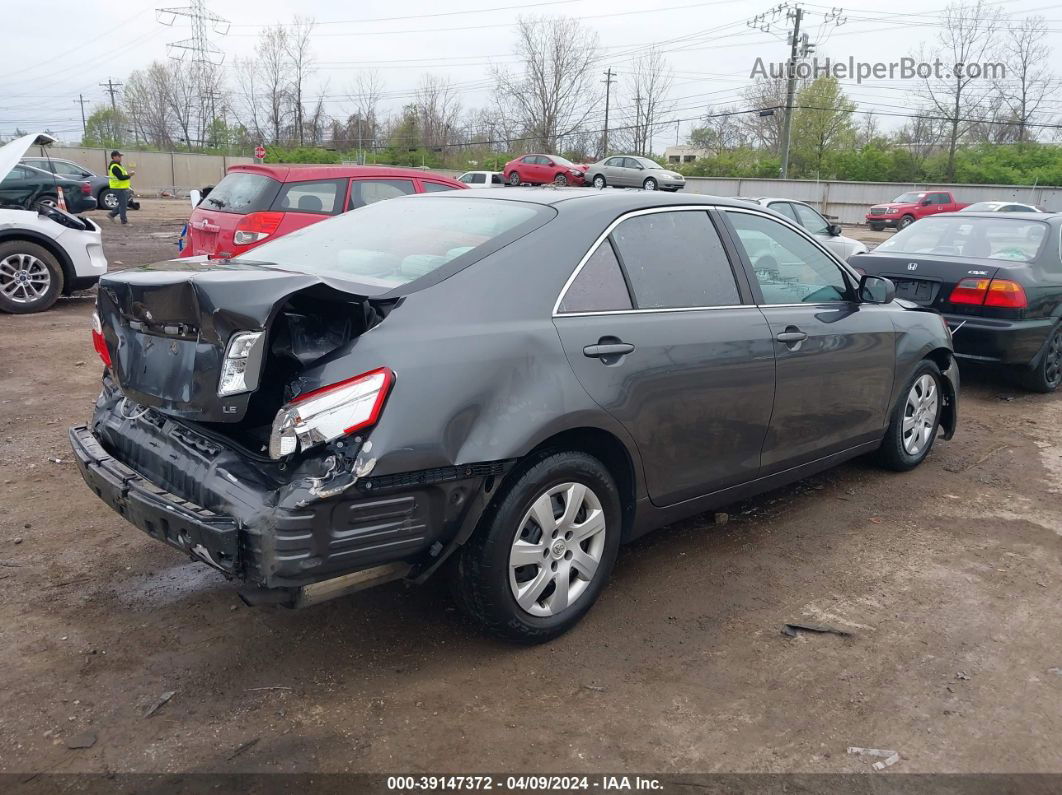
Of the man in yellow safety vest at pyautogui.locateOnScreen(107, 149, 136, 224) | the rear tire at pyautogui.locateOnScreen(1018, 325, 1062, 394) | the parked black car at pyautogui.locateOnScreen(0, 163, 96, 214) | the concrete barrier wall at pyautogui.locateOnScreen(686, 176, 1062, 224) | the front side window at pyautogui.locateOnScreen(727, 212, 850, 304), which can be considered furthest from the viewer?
the concrete barrier wall at pyautogui.locateOnScreen(686, 176, 1062, 224)

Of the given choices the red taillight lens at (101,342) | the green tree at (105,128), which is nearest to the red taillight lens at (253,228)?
the red taillight lens at (101,342)

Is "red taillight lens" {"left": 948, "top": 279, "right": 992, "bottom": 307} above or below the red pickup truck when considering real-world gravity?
below

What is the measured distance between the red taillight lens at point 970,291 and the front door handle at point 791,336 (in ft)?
12.3

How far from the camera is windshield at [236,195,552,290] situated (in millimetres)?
3223

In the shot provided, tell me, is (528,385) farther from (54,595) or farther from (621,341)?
(54,595)

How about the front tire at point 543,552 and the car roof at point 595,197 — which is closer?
the front tire at point 543,552

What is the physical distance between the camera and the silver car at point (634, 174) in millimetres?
33344

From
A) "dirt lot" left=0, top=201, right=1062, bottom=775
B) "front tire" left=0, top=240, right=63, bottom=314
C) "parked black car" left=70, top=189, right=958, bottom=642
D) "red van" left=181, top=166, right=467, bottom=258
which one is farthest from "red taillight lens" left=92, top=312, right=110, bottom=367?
"front tire" left=0, top=240, right=63, bottom=314

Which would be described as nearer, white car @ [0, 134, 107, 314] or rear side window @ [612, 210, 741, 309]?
rear side window @ [612, 210, 741, 309]

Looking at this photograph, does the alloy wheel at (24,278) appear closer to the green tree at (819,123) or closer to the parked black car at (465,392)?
the parked black car at (465,392)

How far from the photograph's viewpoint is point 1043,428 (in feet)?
21.6

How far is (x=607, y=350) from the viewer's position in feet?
10.6

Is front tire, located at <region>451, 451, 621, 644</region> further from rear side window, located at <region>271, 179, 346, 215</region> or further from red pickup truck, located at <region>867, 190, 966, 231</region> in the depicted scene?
red pickup truck, located at <region>867, 190, 966, 231</region>

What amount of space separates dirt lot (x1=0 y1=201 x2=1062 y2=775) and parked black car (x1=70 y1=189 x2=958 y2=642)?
0.33 meters
